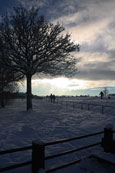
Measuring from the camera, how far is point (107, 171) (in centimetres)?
A: 449

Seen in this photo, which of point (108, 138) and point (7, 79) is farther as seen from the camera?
point (7, 79)

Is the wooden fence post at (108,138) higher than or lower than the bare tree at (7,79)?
lower

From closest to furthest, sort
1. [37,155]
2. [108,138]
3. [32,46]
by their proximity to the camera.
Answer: [37,155]
[108,138]
[32,46]

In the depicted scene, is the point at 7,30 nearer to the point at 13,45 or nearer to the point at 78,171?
the point at 13,45

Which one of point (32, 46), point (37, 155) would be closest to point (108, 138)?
point (37, 155)

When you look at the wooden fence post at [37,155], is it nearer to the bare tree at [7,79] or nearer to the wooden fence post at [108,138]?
the wooden fence post at [108,138]

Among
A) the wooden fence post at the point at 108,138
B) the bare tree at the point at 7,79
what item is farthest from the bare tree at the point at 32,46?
the wooden fence post at the point at 108,138

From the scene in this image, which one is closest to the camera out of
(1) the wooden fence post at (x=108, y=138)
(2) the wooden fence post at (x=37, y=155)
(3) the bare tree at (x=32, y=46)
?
(2) the wooden fence post at (x=37, y=155)

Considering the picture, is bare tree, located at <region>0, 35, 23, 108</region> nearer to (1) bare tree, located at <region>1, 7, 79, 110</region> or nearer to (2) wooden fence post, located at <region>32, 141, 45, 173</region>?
(1) bare tree, located at <region>1, 7, 79, 110</region>

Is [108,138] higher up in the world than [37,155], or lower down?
lower down

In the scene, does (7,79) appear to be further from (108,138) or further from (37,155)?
(37,155)

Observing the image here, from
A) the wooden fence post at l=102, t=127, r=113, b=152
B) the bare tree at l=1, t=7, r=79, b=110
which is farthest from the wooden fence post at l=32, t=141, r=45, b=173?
the bare tree at l=1, t=7, r=79, b=110

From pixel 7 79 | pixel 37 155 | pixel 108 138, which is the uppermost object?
pixel 7 79

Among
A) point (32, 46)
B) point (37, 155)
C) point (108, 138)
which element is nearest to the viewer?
point (37, 155)
